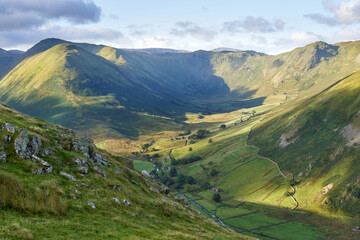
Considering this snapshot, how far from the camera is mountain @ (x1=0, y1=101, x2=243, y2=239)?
28.1 metres

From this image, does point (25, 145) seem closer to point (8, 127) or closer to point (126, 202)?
point (8, 127)

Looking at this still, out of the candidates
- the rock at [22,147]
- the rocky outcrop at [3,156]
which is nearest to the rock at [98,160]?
the rock at [22,147]

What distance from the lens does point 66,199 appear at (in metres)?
34.6

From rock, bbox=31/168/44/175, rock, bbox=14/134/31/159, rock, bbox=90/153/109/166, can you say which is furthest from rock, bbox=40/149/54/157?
rock, bbox=90/153/109/166

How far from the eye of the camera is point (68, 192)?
36438mm

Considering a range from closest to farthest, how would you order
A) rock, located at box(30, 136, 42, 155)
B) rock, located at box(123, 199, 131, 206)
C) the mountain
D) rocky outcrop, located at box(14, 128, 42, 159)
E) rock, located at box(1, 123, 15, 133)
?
1. the mountain
2. rocky outcrop, located at box(14, 128, 42, 159)
3. rock, located at box(30, 136, 42, 155)
4. rock, located at box(1, 123, 15, 133)
5. rock, located at box(123, 199, 131, 206)

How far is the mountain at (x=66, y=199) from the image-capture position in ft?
92.2

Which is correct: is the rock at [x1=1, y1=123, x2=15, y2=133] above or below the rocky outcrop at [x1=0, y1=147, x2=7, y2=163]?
above

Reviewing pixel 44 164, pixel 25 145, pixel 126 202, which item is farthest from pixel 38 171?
pixel 126 202

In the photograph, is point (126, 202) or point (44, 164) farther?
point (126, 202)

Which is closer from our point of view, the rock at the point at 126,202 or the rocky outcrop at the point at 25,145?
the rocky outcrop at the point at 25,145

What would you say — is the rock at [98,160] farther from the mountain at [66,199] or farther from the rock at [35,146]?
the rock at [35,146]

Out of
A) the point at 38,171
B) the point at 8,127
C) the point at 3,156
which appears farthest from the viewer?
the point at 8,127

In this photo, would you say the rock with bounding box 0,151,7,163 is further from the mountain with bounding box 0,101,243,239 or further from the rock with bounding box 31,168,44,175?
the rock with bounding box 31,168,44,175
